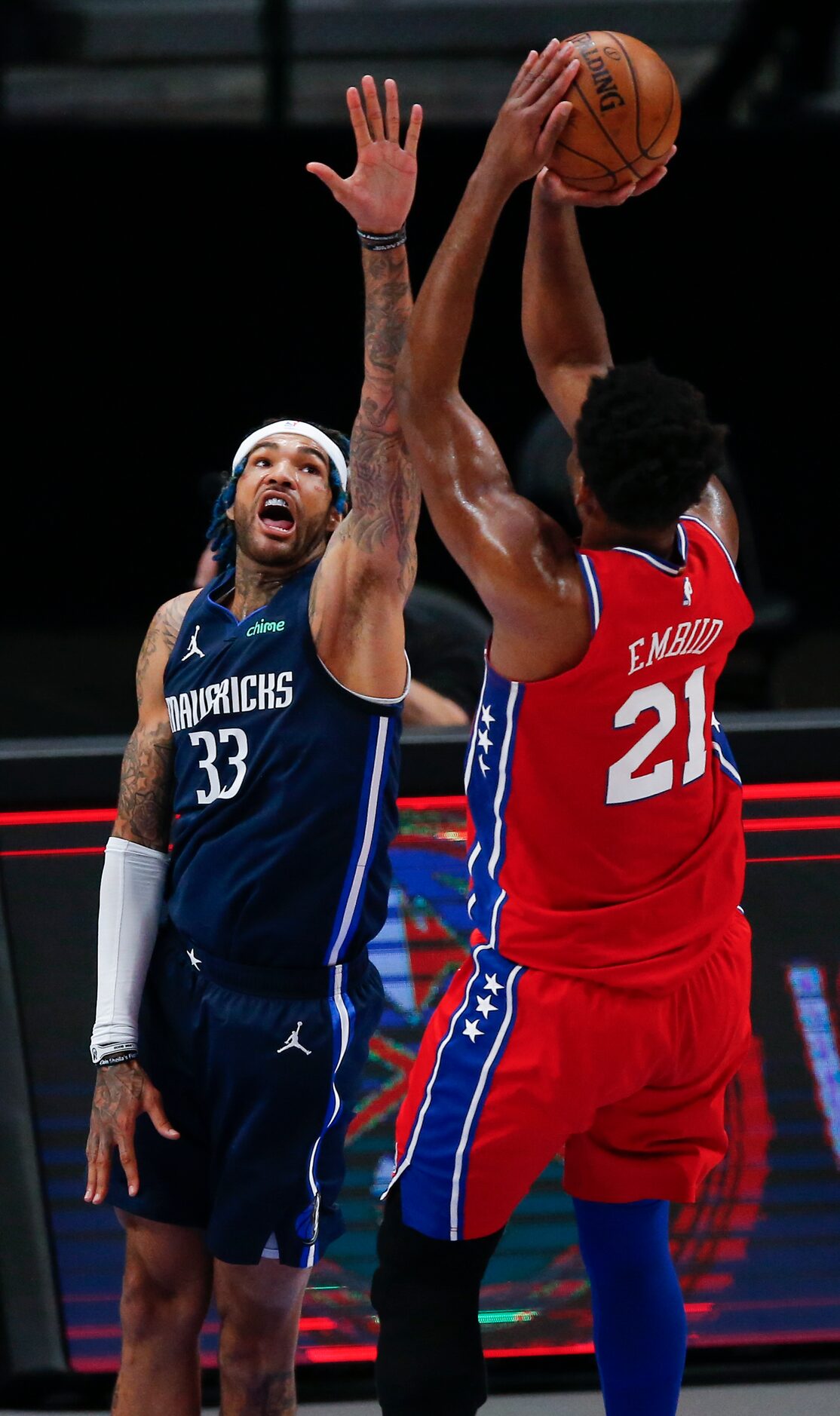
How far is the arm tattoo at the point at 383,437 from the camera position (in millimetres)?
2328

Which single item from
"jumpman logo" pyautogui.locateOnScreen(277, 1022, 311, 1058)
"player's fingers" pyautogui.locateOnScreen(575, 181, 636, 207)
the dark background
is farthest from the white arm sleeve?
the dark background

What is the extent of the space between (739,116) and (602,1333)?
8.61 meters

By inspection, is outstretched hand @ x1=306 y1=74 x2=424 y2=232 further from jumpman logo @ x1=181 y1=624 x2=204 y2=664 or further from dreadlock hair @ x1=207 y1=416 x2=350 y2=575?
jumpman logo @ x1=181 y1=624 x2=204 y2=664

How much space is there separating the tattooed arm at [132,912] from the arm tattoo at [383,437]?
1.52ft

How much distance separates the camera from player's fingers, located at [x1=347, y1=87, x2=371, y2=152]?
7.32ft

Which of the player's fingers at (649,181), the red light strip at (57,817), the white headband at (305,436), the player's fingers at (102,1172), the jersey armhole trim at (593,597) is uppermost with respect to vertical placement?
the player's fingers at (649,181)

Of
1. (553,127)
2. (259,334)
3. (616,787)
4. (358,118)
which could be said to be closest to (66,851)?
(616,787)

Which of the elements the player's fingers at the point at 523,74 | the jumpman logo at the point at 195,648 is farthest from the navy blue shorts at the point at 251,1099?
the player's fingers at the point at 523,74

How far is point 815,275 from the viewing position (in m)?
9.98

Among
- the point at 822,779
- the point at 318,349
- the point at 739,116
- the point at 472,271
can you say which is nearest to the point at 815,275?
the point at 739,116

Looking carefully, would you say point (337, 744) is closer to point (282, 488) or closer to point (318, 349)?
point (282, 488)

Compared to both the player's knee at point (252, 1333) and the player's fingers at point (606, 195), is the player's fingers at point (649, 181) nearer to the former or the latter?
the player's fingers at point (606, 195)

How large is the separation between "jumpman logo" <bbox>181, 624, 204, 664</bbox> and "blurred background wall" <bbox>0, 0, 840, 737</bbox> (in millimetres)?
6831

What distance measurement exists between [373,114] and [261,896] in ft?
3.83
